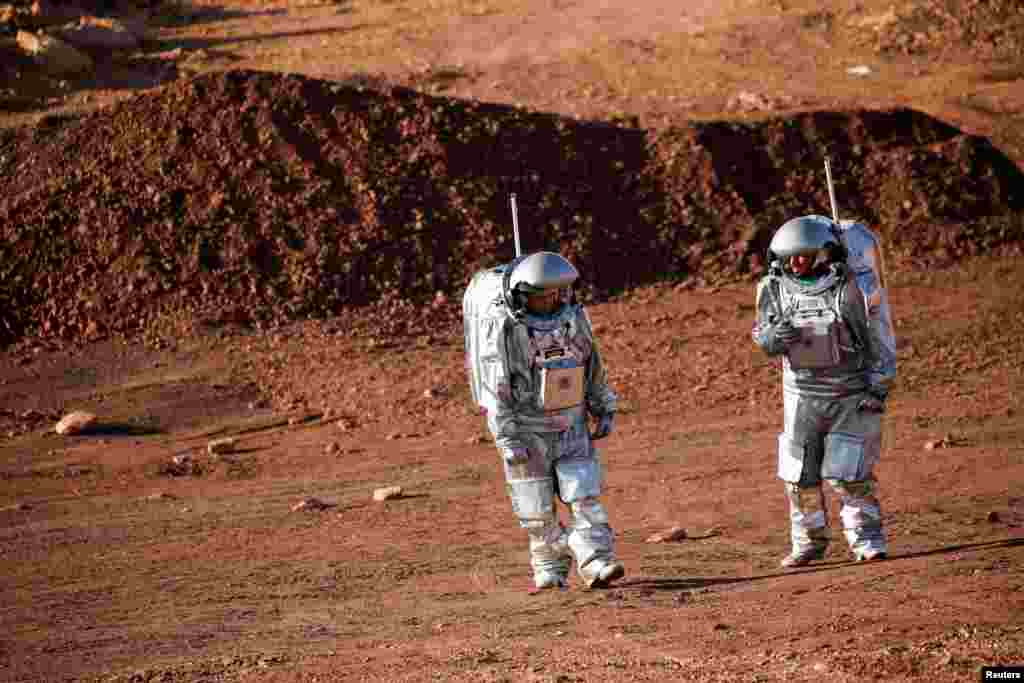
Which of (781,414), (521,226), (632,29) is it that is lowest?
(781,414)

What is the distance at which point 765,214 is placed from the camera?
80.8ft

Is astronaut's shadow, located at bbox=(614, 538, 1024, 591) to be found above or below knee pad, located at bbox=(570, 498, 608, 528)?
below

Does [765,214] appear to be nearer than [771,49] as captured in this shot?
Yes

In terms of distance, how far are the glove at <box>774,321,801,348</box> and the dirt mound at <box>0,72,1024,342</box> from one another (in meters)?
11.7

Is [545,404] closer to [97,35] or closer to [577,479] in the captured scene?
[577,479]

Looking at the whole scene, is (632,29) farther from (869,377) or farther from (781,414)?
(869,377)

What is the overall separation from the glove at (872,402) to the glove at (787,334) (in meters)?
0.60

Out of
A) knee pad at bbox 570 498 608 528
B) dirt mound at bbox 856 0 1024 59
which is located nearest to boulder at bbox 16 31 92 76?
dirt mound at bbox 856 0 1024 59

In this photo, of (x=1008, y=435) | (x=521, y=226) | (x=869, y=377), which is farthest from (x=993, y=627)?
(x=521, y=226)

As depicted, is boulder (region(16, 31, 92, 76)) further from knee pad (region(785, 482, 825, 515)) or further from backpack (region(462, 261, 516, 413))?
knee pad (region(785, 482, 825, 515))

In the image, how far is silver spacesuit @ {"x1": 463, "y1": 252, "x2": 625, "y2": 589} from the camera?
10.5m

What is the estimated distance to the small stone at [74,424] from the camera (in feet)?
62.3

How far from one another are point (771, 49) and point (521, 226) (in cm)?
1387

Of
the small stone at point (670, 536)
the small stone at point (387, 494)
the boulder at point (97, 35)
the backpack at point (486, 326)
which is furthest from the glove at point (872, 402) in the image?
the boulder at point (97, 35)
